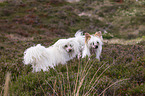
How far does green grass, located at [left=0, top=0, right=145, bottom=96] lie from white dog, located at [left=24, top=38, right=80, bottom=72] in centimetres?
35

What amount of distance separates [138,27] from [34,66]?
2021 centimetres

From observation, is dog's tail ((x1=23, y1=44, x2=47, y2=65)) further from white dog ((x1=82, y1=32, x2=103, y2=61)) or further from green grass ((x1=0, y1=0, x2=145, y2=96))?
white dog ((x1=82, y1=32, x2=103, y2=61))

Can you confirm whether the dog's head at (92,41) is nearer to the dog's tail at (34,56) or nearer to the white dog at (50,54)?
the white dog at (50,54)

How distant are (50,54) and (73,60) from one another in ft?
3.41

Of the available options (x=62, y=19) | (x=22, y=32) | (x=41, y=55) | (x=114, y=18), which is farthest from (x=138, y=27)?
(x=41, y=55)

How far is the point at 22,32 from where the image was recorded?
52.8ft

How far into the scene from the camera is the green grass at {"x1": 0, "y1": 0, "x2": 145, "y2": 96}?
349 centimetres

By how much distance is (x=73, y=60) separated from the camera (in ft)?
21.0

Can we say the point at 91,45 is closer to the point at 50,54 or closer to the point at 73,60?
the point at 73,60

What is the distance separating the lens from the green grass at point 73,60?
3.49 m

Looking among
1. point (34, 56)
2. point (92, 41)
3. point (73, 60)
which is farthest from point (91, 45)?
point (34, 56)

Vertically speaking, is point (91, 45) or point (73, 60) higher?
point (91, 45)

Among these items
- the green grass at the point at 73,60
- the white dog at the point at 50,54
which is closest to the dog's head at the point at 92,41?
the white dog at the point at 50,54

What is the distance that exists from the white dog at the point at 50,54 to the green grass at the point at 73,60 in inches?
13.6
